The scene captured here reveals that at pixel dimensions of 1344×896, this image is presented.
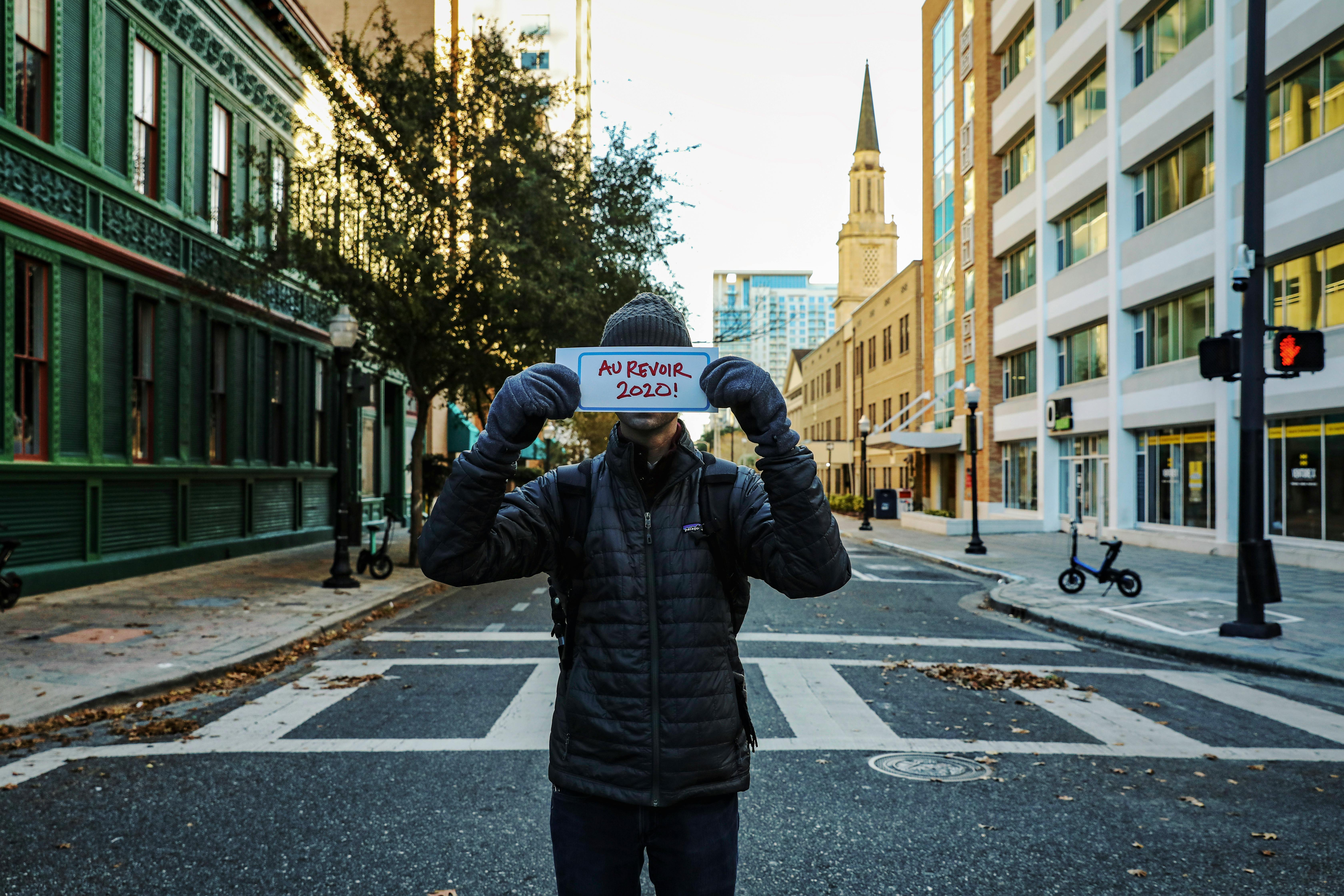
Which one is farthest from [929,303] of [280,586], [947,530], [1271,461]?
[280,586]

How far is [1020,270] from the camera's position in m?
33.3

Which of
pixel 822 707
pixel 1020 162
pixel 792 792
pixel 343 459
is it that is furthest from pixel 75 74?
pixel 1020 162

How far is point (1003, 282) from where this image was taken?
34.8m

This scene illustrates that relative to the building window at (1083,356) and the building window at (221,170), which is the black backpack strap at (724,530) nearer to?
the building window at (221,170)

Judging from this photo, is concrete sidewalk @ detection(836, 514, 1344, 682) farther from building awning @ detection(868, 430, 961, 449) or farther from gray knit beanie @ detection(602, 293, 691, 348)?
building awning @ detection(868, 430, 961, 449)

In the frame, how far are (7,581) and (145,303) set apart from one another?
6085 mm

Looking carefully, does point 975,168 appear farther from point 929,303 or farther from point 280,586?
point 280,586

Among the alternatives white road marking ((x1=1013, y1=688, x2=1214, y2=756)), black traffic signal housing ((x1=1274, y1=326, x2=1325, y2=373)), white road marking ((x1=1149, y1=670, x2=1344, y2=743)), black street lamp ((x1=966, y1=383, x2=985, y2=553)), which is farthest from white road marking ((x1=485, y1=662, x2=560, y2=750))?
black street lamp ((x1=966, y1=383, x2=985, y2=553))

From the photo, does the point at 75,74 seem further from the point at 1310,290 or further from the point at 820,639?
the point at 1310,290

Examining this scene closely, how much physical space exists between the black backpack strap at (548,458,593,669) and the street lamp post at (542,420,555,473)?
29426 millimetres

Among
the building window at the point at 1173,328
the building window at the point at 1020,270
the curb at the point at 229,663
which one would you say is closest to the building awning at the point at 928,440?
the building window at the point at 1020,270

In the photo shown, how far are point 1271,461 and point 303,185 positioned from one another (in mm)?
18868

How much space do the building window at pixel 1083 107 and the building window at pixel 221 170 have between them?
22.2m

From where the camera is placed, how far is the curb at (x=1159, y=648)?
854cm
